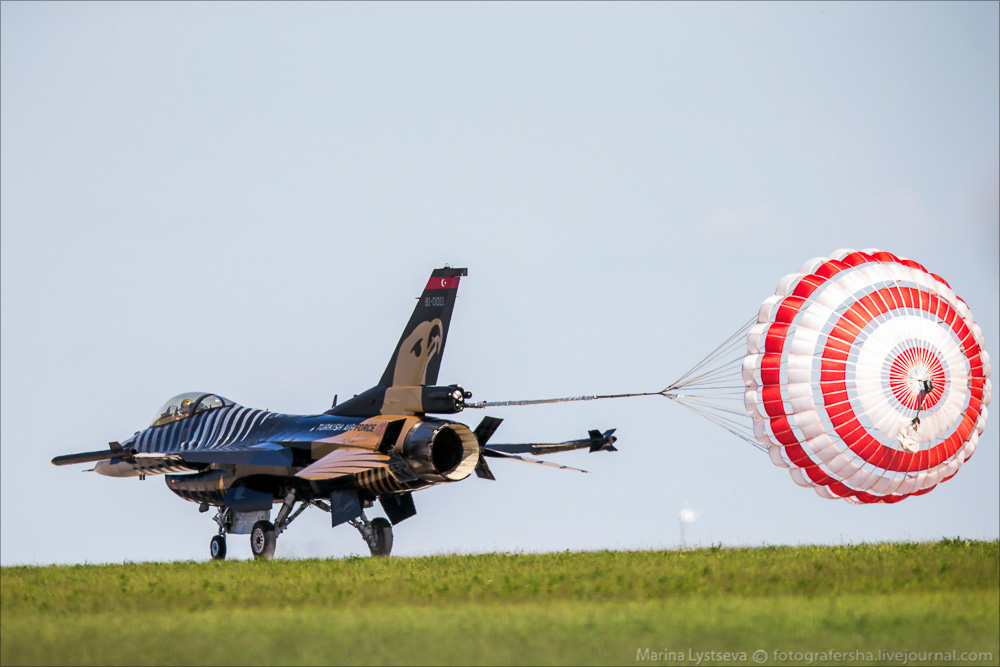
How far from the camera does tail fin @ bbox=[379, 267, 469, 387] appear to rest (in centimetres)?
3053

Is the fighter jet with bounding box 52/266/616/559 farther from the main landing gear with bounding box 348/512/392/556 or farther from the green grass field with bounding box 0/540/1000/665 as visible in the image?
the green grass field with bounding box 0/540/1000/665

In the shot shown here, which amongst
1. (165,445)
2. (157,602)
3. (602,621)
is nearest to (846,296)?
(602,621)

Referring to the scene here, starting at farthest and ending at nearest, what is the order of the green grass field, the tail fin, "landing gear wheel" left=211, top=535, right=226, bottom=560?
1. "landing gear wheel" left=211, top=535, right=226, bottom=560
2. the tail fin
3. the green grass field

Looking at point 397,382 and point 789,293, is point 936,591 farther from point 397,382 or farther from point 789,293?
point 397,382

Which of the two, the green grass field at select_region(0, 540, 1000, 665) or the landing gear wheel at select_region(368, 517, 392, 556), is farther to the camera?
the landing gear wheel at select_region(368, 517, 392, 556)

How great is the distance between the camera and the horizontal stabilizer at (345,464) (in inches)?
1133

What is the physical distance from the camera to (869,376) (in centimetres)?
2544

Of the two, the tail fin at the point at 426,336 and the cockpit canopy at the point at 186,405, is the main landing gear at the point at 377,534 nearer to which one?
the tail fin at the point at 426,336

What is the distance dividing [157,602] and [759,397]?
12875 mm

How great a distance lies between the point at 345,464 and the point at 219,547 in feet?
15.0

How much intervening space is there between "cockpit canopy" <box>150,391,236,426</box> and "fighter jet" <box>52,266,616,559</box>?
0.23 m

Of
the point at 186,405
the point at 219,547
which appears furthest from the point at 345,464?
the point at 186,405

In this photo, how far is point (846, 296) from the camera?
1023 inches

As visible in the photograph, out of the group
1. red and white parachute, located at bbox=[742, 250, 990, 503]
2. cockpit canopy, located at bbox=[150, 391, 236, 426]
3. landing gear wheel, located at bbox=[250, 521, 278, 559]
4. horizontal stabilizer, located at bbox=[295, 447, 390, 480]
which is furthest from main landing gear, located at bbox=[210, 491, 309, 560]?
red and white parachute, located at bbox=[742, 250, 990, 503]
